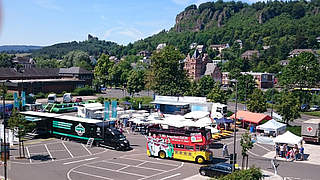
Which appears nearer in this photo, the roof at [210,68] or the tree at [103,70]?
the tree at [103,70]

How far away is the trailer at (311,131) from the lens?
3269cm

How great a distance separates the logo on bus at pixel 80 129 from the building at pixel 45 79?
131 ft

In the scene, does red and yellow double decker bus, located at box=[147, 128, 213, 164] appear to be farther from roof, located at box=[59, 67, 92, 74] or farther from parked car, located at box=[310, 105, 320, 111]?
roof, located at box=[59, 67, 92, 74]

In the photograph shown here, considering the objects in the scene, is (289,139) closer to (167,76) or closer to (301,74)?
(167,76)

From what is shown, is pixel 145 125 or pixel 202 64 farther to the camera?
pixel 202 64

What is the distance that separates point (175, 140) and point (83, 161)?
715 cm

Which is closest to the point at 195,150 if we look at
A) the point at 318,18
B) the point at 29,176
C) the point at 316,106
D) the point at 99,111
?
the point at 29,176

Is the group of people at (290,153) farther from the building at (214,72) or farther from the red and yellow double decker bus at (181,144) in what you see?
the building at (214,72)

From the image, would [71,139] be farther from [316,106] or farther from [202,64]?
[202,64]

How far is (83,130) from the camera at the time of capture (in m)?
31.3

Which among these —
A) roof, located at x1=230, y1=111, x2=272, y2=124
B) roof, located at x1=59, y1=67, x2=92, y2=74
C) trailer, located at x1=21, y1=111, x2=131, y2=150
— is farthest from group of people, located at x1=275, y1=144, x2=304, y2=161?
roof, located at x1=59, y1=67, x2=92, y2=74

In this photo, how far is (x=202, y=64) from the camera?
132m

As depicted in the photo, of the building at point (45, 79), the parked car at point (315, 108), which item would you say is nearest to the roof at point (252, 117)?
the parked car at point (315, 108)

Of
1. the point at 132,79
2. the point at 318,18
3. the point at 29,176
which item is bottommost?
the point at 29,176
